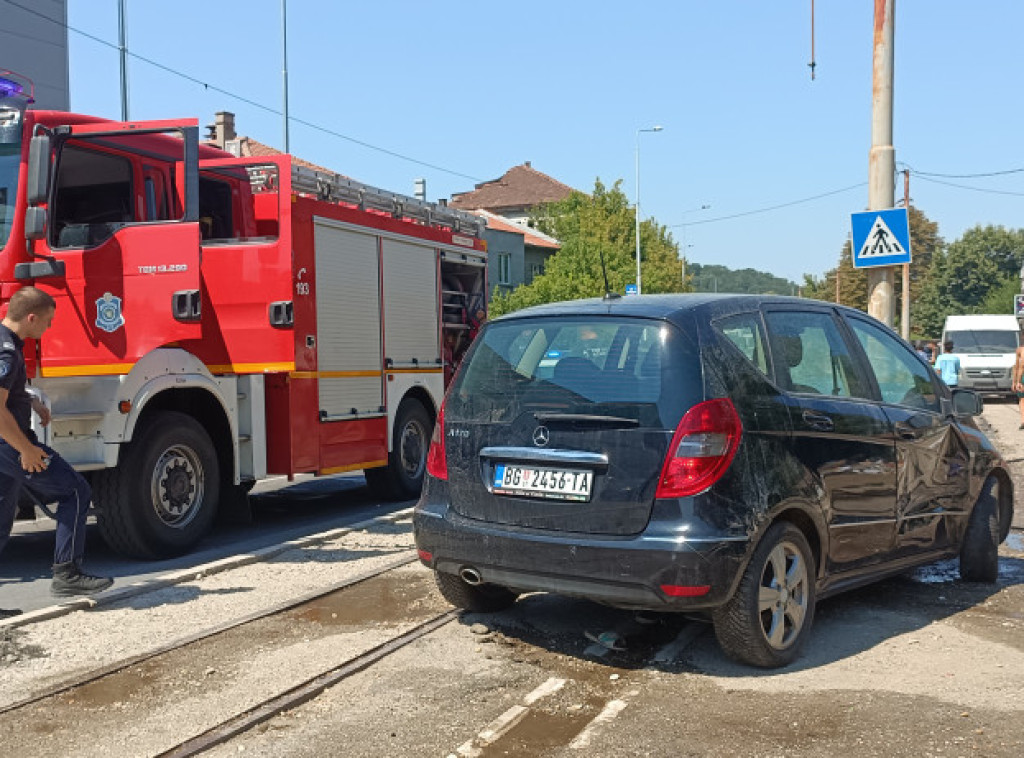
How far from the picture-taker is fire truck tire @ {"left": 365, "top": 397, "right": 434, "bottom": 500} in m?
10.4

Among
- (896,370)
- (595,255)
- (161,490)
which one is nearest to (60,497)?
(161,490)

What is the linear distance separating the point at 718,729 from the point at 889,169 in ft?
24.4

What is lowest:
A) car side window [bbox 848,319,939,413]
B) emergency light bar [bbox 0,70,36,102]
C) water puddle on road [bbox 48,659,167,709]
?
water puddle on road [bbox 48,659,167,709]

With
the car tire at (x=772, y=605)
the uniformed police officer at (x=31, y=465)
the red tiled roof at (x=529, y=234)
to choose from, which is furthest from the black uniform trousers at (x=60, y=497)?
the red tiled roof at (x=529, y=234)

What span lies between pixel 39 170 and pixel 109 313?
1.12 meters

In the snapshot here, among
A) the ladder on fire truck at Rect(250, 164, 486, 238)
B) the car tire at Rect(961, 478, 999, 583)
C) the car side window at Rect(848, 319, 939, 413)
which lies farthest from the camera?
the ladder on fire truck at Rect(250, 164, 486, 238)

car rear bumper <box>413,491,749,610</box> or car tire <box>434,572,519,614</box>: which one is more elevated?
car rear bumper <box>413,491,749,610</box>

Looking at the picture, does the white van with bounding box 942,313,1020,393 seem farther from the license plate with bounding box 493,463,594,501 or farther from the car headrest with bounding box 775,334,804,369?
the license plate with bounding box 493,463,594,501

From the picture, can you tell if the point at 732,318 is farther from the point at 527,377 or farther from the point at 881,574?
the point at 881,574

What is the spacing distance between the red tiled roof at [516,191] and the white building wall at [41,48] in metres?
54.8

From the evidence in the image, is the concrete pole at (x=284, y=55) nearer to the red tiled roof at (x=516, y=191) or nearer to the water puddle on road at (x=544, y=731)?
the water puddle on road at (x=544, y=731)

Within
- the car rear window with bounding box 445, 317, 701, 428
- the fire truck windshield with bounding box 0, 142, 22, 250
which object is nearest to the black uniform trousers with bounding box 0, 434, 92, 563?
the fire truck windshield with bounding box 0, 142, 22, 250

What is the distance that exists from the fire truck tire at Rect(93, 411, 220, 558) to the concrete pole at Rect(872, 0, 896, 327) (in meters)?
6.24

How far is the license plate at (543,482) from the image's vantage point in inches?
183
